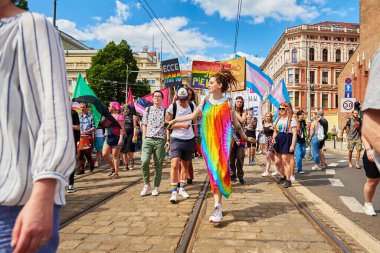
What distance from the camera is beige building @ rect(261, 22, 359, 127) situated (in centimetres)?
6328

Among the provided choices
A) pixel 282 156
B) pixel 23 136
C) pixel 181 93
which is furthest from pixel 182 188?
pixel 23 136

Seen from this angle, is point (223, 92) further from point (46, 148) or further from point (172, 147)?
point (46, 148)

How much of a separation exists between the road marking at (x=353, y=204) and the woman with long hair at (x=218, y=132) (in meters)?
2.38

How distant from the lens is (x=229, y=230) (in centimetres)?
415

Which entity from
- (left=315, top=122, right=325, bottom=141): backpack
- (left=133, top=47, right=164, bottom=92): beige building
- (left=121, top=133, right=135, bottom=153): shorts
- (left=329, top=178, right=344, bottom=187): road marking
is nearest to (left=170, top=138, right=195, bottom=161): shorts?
(left=329, top=178, right=344, bottom=187): road marking

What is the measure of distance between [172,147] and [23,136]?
16.1ft

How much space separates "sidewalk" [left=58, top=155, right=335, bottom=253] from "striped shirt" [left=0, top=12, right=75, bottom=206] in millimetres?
2518

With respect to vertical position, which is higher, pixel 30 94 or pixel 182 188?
pixel 30 94

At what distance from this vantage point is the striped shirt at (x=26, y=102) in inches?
45.6

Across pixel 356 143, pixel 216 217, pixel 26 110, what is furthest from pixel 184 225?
pixel 356 143

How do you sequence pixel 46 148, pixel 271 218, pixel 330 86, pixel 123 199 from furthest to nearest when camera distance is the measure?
1. pixel 330 86
2. pixel 123 199
3. pixel 271 218
4. pixel 46 148

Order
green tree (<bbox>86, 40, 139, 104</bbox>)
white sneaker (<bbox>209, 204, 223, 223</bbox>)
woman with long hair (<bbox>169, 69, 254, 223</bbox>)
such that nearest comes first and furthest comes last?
white sneaker (<bbox>209, 204, 223, 223</bbox>) → woman with long hair (<bbox>169, 69, 254, 223</bbox>) → green tree (<bbox>86, 40, 139, 104</bbox>)

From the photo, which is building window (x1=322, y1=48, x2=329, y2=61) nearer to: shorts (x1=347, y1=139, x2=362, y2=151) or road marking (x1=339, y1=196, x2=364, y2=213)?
Answer: shorts (x1=347, y1=139, x2=362, y2=151)

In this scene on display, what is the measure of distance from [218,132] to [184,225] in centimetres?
139
